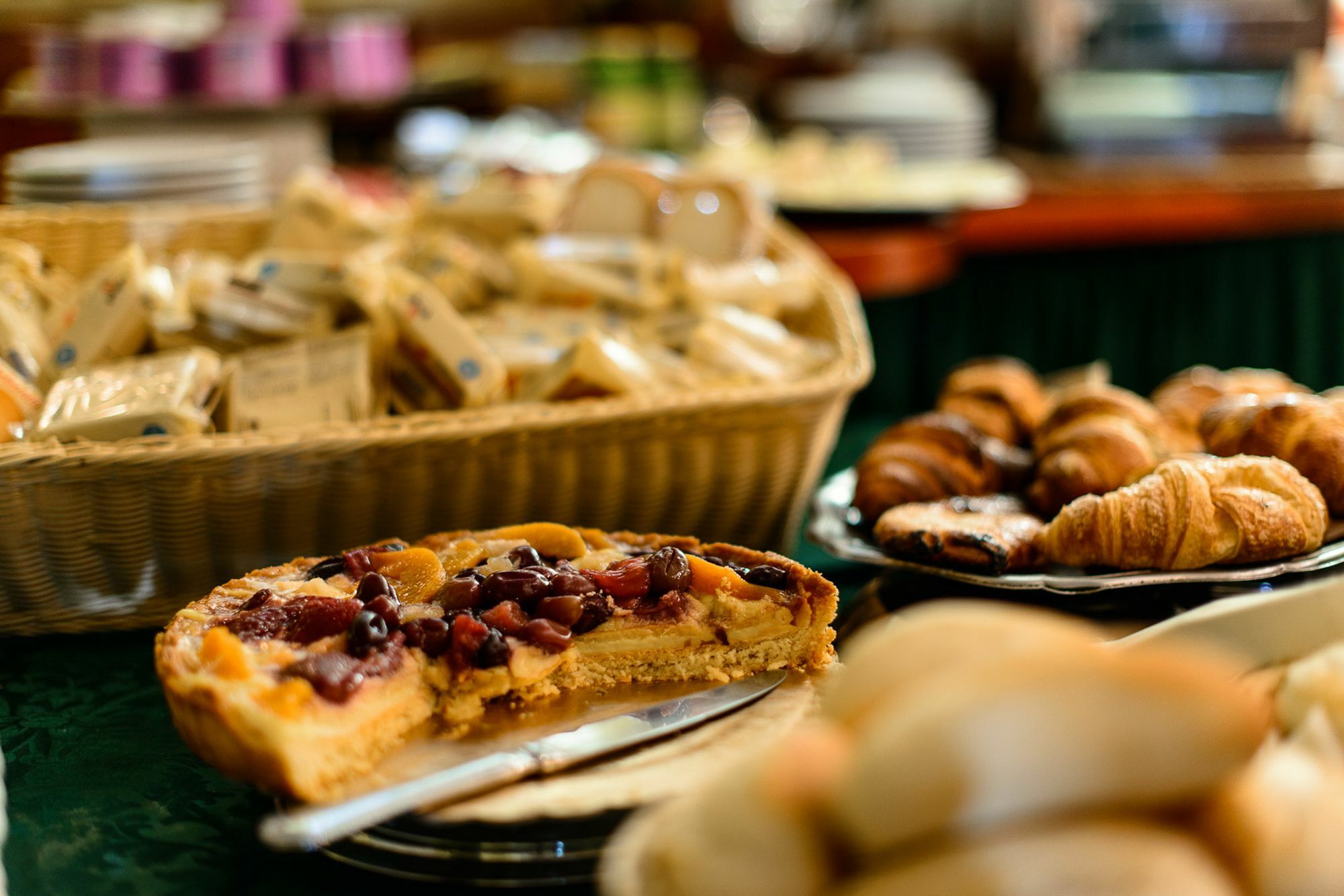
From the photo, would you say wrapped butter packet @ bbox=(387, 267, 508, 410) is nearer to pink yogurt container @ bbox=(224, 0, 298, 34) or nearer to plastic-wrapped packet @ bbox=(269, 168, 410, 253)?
plastic-wrapped packet @ bbox=(269, 168, 410, 253)

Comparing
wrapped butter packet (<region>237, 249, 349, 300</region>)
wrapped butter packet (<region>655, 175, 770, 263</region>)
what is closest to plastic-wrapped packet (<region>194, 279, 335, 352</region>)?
wrapped butter packet (<region>237, 249, 349, 300</region>)

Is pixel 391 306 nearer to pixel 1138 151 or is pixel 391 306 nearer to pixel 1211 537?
pixel 1211 537

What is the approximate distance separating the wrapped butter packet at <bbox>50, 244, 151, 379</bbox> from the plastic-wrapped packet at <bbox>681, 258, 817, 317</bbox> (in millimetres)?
613

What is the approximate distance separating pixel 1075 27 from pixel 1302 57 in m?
0.68

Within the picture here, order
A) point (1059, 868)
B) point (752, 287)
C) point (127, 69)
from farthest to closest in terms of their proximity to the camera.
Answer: point (127, 69) → point (752, 287) → point (1059, 868)

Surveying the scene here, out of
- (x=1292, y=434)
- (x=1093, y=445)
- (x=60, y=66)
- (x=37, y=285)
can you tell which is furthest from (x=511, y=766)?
(x=60, y=66)

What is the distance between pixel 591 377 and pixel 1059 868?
2.52 feet

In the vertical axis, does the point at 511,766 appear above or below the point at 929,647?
below

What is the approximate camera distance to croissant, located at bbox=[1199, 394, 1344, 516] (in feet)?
3.29

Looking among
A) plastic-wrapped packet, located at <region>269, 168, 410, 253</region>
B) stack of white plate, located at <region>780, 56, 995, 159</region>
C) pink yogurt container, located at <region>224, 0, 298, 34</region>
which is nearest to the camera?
plastic-wrapped packet, located at <region>269, 168, 410, 253</region>

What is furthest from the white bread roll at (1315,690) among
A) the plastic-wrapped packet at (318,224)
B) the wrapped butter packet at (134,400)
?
the plastic-wrapped packet at (318,224)

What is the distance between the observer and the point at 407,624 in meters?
0.81

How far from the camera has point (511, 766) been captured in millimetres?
700

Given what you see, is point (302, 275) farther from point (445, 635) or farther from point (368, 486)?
point (445, 635)
